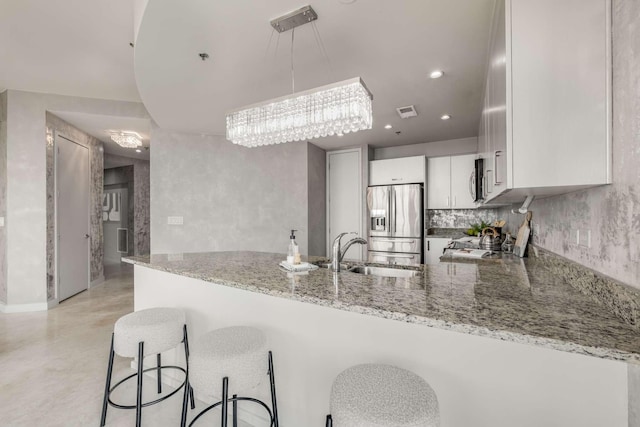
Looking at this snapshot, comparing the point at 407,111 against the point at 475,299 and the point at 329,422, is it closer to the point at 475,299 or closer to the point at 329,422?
the point at 475,299

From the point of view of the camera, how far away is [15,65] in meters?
2.99

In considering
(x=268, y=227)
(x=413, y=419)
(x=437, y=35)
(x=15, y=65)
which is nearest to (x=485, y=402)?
(x=413, y=419)

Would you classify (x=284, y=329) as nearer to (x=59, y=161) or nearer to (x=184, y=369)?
(x=184, y=369)

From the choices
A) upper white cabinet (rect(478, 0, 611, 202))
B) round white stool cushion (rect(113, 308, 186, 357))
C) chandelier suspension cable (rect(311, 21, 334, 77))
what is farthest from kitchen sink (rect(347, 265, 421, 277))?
chandelier suspension cable (rect(311, 21, 334, 77))

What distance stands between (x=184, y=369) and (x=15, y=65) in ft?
11.6

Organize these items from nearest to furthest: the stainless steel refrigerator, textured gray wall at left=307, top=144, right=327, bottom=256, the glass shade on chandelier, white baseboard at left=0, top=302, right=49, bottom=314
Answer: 1. the glass shade on chandelier
2. white baseboard at left=0, top=302, right=49, bottom=314
3. the stainless steel refrigerator
4. textured gray wall at left=307, top=144, right=327, bottom=256

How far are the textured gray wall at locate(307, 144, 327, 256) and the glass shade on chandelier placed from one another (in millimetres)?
2462

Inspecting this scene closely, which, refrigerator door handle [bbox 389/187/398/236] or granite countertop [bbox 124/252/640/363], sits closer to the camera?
granite countertop [bbox 124/252/640/363]

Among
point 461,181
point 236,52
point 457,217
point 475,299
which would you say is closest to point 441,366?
point 475,299

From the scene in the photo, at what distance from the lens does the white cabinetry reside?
4.17 m

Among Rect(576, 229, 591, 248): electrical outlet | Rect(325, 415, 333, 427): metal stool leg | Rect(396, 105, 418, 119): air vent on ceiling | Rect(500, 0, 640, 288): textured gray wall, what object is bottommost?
Rect(325, 415, 333, 427): metal stool leg

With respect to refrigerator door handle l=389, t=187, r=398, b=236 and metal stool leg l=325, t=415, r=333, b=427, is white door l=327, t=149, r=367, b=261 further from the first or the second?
metal stool leg l=325, t=415, r=333, b=427

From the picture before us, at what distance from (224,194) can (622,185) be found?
13.8 feet

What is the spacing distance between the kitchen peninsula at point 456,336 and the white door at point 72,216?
352 cm
